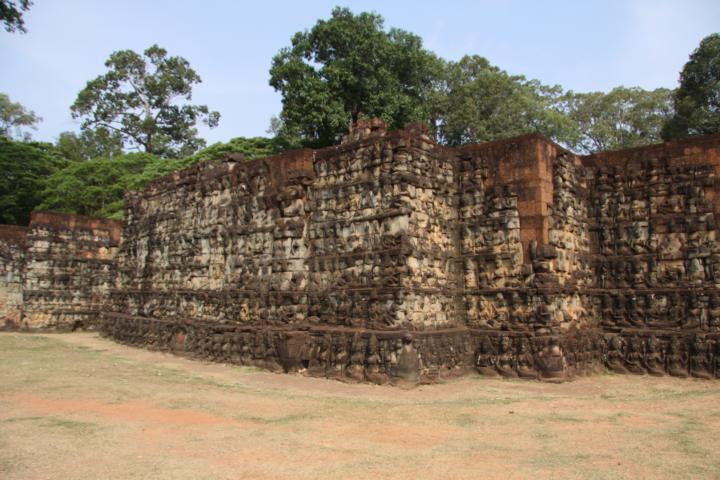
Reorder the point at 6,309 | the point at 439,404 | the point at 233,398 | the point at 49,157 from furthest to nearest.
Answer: the point at 49,157
the point at 6,309
the point at 233,398
the point at 439,404

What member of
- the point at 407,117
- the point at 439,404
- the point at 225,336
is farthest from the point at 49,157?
the point at 439,404

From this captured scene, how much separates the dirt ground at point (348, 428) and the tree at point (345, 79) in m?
20.2

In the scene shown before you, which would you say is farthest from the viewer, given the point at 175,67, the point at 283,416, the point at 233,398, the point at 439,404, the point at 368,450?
the point at 175,67

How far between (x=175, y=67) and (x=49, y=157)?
11513 mm

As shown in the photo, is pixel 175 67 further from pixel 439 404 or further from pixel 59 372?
pixel 439 404

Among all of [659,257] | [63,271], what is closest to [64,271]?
[63,271]

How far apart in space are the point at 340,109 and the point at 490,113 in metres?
10.8

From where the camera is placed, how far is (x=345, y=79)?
29.7 m

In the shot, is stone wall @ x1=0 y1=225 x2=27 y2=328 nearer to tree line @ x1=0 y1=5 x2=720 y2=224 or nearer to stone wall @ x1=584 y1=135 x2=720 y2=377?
tree line @ x1=0 y1=5 x2=720 y2=224

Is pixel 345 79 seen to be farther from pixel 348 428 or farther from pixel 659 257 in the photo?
pixel 348 428

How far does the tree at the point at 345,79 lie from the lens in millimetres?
29766

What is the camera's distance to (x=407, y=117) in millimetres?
30984

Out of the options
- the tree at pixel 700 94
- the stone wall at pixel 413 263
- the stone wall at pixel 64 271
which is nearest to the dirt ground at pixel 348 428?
the stone wall at pixel 413 263

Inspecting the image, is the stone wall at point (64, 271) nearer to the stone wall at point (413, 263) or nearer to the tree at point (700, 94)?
the stone wall at point (413, 263)
